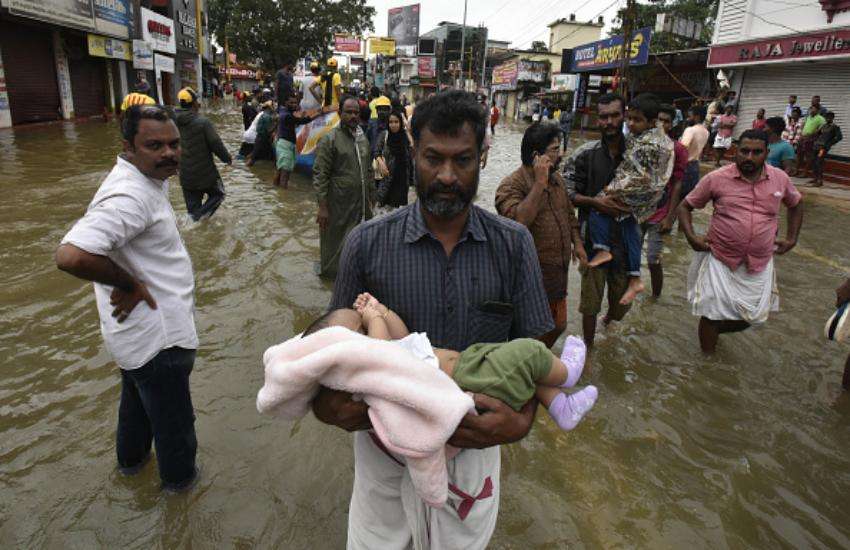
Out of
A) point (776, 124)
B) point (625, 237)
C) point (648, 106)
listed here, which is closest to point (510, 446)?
point (625, 237)

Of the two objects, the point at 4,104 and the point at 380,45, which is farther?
the point at 380,45

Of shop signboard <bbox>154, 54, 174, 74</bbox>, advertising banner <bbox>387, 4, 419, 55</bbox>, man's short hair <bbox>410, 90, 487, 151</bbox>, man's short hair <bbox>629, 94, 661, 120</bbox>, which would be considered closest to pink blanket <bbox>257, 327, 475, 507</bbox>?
man's short hair <bbox>410, 90, 487, 151</bbox>

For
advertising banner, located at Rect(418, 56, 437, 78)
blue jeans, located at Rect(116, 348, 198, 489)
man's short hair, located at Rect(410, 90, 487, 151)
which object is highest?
advertising banner, located at Rect(418, 56, 437, 78)

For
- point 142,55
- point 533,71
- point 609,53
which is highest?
point 533,71

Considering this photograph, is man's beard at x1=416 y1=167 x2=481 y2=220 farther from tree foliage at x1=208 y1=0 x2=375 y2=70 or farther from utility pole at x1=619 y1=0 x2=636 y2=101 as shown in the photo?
tree foliage at x1=208 y1=0 x2=375 y2=70

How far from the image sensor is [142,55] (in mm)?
22812

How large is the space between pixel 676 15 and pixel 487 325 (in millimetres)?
44097

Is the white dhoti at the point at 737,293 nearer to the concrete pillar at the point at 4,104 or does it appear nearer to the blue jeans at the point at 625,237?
the blue jeans at the point at 625,237

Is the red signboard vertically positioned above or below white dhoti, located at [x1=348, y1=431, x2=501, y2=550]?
above

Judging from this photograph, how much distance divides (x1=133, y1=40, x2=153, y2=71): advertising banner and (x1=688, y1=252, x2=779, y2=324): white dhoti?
988 inches

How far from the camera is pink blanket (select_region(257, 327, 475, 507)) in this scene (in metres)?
1.29

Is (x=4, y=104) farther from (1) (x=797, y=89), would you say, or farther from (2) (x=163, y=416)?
(1) (x=797, y=89)

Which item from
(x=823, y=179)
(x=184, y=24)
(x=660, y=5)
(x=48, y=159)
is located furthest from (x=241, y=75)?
(x=823, y=179)

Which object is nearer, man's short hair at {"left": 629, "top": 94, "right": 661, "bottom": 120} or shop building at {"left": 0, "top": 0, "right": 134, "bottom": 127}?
man's short hair at {"left": 629, "top": 94, "right": 661, "bottom": 120}
